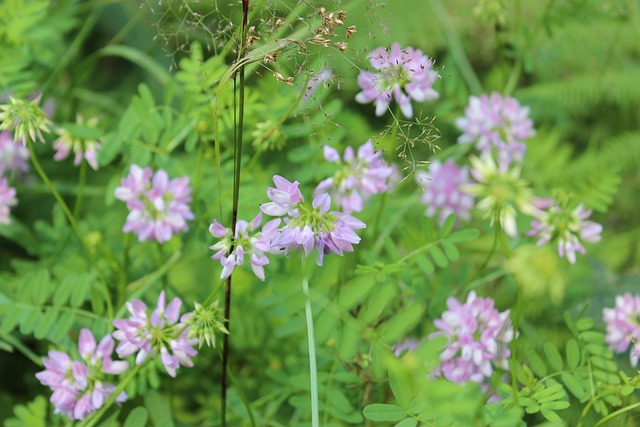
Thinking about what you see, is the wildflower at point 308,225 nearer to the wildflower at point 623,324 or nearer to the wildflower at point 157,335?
the wildflower at point 157,335

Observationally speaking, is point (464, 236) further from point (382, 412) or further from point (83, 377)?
point (83, 377)

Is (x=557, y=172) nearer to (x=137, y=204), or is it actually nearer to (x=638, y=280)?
(x=638, y=280)

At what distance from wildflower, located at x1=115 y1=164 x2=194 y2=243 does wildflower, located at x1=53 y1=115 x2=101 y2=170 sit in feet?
0.51

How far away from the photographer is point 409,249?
166 cm

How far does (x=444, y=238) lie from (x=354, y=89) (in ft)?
4.21

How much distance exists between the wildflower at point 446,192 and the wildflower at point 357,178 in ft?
1.20

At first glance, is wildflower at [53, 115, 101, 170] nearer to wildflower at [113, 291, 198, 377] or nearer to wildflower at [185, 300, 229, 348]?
wildflower at [113, 291, 198, 377]

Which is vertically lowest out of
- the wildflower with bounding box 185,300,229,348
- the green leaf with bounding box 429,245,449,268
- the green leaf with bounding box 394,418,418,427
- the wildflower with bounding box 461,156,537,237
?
the green leaf with bounding box 429,245,449,268

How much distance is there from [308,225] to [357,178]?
0.48 meters

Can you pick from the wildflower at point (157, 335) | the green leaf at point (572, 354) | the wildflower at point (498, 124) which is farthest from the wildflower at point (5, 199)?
the green leaf at point (572, 354)

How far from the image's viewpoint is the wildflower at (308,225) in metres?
1.14

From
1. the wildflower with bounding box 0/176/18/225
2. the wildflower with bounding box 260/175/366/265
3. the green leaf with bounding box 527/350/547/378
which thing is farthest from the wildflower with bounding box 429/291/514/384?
the wildflower with bounding box 0/176/18/225

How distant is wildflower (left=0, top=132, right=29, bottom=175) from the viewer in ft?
6.33

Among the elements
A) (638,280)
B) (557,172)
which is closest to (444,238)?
(638,280)
